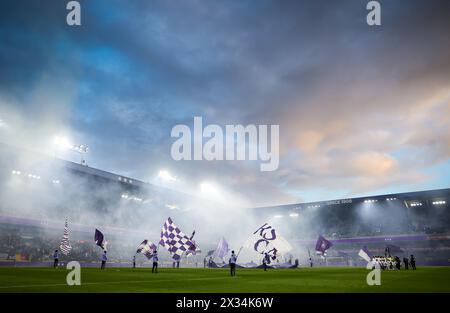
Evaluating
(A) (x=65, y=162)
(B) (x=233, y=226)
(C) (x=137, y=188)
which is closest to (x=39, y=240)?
(A) (x=65, y=162)

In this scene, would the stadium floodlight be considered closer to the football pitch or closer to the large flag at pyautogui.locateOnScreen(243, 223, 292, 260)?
the large flag at pyautogui.locateOnScreen(243, 223, 292, 260)

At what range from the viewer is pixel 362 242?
207 ft

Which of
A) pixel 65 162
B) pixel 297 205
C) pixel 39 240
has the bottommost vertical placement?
pixel 39 240

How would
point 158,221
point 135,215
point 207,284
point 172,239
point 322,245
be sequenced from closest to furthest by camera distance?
1. point 207,284
2. point 172,239
3. point 322,245
4. point 135,215
5. point 158,221

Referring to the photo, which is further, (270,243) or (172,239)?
(270,243)

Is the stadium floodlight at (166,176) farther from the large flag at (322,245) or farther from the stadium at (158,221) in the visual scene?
the large flag at (322,245)

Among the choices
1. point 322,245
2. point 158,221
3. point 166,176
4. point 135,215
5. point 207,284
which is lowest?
point 322,245

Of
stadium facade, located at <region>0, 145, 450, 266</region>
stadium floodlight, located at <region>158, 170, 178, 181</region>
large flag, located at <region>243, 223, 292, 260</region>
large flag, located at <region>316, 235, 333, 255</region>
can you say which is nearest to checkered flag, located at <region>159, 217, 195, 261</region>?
large flag, located at <region>243, 223, 292, 260</region>

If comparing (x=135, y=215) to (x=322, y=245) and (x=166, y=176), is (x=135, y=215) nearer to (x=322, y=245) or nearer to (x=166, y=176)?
(x=166, y=176)

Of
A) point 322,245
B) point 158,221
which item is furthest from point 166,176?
point 322,245

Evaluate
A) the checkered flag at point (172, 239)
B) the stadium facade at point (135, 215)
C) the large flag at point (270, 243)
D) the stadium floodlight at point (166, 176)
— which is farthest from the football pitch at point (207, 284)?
the stadium floodlight at point (166, 176)
